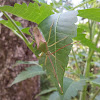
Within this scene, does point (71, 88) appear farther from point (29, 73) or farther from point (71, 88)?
point (29, 73)

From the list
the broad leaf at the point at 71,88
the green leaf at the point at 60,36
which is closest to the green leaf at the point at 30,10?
the green leaf at the point at 60,36

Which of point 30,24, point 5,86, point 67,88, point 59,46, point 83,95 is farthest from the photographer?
point 30,24

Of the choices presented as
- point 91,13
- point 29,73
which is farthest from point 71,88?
point 91,13

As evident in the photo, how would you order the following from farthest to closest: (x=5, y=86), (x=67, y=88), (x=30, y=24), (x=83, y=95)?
(x=30, y=24) < (x=5, y=86) < (x=83, y=95) < (x=67, y=88)

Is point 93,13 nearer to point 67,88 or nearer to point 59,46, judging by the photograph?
point 59,46

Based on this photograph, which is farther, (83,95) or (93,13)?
(83,95)

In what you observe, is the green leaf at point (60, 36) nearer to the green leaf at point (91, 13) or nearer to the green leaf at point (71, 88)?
the green leaf at point (91, 13)

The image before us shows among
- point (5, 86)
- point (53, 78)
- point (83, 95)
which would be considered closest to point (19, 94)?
point (5, 86)
